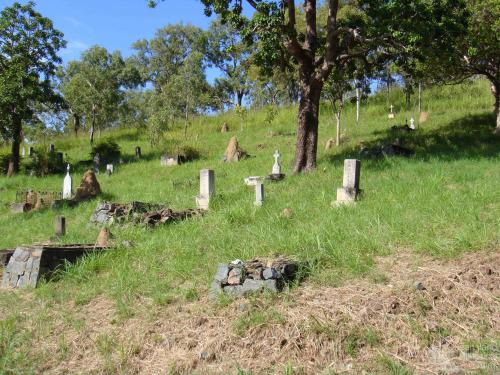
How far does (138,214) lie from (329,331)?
6.35m

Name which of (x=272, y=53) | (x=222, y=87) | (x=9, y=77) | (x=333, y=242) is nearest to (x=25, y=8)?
(x=9, y=77)

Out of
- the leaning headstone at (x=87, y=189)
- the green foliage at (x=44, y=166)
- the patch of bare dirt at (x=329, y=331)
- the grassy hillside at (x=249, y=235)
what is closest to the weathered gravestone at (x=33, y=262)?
the grassy hillside at (x=249, y=235)

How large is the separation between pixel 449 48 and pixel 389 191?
20.5 feet

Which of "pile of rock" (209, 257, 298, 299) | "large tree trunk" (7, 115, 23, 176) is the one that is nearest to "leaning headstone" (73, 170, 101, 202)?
"pile of rock" (209, 257, 298, 299)

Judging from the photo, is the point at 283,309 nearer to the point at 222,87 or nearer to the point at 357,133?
the point at 357,133

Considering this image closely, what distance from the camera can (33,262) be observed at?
6996mm

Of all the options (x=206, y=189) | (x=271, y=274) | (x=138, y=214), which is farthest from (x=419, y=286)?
(x=206, y=189)

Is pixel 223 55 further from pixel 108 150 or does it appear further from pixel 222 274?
pixel 222 274

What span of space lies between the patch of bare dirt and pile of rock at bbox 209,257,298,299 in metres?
0.18

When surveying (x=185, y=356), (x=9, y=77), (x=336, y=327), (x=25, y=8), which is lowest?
(x=185, y=356)

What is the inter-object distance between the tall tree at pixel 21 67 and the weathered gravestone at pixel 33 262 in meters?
16.7

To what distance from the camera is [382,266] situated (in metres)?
5.64

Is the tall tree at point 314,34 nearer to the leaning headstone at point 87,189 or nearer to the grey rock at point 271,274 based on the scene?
the leaning headstone at point 87,189

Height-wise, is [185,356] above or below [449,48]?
below
